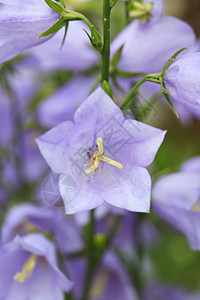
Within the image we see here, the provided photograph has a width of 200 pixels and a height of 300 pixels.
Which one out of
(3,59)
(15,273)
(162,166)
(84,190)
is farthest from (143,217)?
(3,59)

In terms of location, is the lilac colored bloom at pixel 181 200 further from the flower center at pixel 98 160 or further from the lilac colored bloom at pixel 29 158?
the lilac colored bloom at pixel 29 158

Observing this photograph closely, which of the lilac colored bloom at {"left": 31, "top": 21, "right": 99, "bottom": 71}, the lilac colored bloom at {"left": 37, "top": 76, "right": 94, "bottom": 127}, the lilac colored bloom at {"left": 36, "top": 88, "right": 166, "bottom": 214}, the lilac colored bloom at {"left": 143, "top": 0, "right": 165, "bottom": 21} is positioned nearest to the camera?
the lilac colored bloom at {"left": 36, "top": 88, "right": 166, "bottom": 214}

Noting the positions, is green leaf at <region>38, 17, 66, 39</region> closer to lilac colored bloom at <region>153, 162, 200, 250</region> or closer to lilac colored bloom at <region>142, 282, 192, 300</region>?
lilac colored bloom at <region>153, 162, 200, 250</region>

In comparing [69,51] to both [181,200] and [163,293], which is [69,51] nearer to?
[181,200]

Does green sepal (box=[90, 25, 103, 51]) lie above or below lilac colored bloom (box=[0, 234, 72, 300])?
above

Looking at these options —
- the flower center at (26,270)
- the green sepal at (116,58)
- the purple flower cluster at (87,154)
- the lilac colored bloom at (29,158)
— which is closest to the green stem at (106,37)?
the purple flower cluster at (87,154)

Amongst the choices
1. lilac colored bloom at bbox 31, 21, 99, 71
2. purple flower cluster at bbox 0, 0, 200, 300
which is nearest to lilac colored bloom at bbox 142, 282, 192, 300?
purple flower cluster at bbox 0, 0, 200, 300

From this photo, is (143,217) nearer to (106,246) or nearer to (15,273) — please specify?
(106,246)
